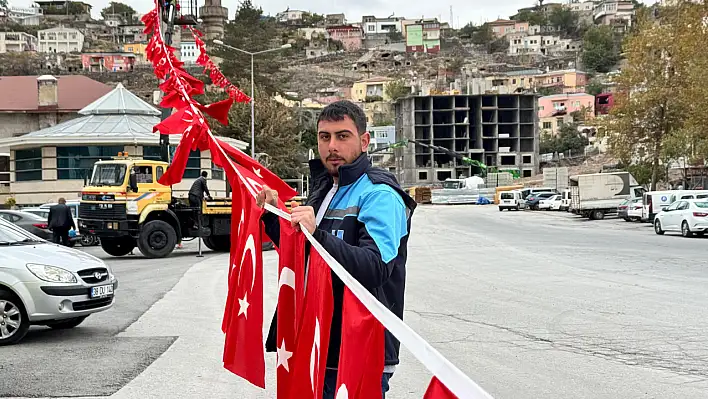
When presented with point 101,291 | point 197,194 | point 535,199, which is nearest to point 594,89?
point 535,199

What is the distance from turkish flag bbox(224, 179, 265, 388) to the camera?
530 cm

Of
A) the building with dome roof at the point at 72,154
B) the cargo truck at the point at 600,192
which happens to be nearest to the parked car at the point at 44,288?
the building with dome roof at the point at 72,154

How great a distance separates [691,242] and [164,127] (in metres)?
26.2

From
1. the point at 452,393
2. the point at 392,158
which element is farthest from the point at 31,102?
the point at 392,158

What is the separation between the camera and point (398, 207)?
3.95 m

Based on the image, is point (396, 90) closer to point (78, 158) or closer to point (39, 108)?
point (39, 108)

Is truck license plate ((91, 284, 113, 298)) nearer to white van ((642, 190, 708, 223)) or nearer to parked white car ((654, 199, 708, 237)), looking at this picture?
parked white car ((654, 199, 708, 237))

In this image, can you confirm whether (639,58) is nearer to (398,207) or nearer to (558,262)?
(558,262)

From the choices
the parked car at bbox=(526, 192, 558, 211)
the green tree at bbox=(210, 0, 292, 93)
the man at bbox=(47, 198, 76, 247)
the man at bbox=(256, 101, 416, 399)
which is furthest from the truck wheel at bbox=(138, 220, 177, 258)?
the parked car at bbox=(526, 192, 558, 211)

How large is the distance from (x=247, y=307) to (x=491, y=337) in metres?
5.53

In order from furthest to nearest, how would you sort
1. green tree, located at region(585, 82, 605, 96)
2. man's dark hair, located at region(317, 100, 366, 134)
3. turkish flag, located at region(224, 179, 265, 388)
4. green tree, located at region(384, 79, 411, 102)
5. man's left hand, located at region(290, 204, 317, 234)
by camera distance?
green tree, located at region(585, 82, 605, 96) < green tree, located at region(384, 79, 411, 102) < turkish flag, located at region(224, 179, 265, 388) < man's dark hair, located at region(317, 100, 366, 134) < man's left hand, located at region(290, 204, 317, 234)

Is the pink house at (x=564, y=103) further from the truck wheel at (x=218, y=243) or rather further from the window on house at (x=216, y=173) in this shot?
the truck wheel at (x=218, y=243)

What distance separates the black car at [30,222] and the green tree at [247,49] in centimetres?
4673

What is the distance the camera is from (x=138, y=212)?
26.1m
